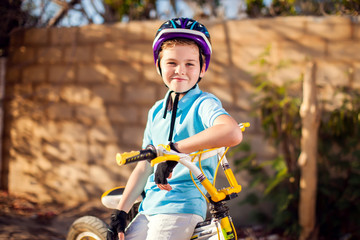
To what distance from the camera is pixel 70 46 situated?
17.4ft

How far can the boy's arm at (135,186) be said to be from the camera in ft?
6.01

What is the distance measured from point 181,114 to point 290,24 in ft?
10.5

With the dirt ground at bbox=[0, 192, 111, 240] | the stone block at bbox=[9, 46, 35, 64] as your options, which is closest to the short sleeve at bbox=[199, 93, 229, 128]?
the dirt ground at bbox=[0, 192, 111, 240]

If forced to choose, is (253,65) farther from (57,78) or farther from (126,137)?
(57,78)

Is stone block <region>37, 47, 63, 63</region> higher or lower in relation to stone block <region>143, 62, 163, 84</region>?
higher

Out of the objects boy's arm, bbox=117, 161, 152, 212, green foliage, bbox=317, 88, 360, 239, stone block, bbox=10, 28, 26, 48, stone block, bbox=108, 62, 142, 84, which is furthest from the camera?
stone block, bbox=10, 28, 26, 48

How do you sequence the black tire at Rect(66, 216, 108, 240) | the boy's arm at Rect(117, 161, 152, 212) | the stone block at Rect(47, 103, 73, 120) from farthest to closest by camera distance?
the stone block at Rect(47, 103, 73, 120) → the black tire at Rect(66, 216, 108, 240) → the boy's arm at Rect(117, 161, 152, 212)

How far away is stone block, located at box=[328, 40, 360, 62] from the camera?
4.17 metres

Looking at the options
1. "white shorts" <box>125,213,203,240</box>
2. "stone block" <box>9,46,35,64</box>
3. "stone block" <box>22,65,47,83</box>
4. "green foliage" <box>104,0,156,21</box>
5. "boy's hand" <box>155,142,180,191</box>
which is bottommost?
"white shorts" <box>125,213,203,240</box>

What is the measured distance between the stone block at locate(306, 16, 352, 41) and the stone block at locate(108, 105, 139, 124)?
239 cm

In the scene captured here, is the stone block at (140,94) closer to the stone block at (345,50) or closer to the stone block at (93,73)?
the stone block at (93,73)

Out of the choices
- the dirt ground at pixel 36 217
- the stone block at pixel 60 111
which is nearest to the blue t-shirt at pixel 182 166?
the dirt ground at pixel 36 217

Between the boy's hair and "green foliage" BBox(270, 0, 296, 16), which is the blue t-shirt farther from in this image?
"green foliage" BBox(270, 0, 296, 16)

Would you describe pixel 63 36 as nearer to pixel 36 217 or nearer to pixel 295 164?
pixel 36 217
